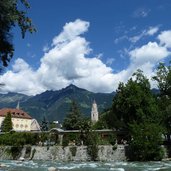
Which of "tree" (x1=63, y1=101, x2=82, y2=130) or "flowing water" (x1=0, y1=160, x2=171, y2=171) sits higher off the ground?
"tree" (x1=63, y1=101, x2=82, y2=130)

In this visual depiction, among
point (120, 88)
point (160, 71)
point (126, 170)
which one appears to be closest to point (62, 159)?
point (120, 88)

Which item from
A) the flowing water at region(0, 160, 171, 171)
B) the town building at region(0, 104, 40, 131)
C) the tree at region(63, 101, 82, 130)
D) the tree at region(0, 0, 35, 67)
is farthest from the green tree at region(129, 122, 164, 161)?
the town building at region(0, 104, 40, 131)

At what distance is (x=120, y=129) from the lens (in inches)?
2194

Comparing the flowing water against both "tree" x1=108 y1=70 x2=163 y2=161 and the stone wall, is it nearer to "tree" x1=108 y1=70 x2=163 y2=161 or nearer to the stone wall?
"tree" x1=108 y1=70 x2=163 y2=161

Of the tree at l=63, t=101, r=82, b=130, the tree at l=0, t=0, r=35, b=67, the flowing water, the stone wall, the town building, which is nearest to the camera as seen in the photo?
the tree at l=0, t=0, r=35, b=67

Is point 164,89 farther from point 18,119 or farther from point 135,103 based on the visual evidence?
point 18,119

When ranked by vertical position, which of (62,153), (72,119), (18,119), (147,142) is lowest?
(62,153)

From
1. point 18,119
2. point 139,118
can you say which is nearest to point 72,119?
point 139,118

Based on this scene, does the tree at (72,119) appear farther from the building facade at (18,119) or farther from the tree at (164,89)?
the building facade at (18,119)

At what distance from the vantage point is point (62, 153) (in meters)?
51.7

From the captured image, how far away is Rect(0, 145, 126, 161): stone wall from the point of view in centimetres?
4894

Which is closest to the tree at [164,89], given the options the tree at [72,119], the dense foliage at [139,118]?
the dense foliage at [139,118]

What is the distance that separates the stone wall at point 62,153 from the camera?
1927 inches

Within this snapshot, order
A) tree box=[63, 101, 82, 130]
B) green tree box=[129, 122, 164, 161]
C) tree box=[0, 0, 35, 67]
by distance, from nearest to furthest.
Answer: tree box=[0, 0, 35, 67], green tree box=[129, 122, 164, 161], tree box=[63, 101, 82, 130]
